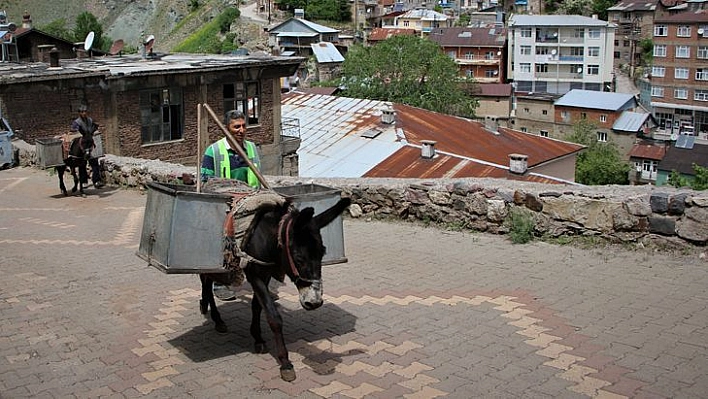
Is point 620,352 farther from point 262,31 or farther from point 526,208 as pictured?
point 262,31

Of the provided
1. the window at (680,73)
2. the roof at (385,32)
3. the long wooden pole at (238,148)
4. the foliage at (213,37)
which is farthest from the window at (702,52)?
the long wooden pole at (238,148)

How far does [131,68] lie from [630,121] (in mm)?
51623

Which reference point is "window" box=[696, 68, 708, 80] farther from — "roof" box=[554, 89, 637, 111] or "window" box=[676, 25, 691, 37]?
"roof" box=[554, 89, 637, 111]

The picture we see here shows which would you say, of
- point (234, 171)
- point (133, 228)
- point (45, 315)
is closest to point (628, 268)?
point (234, 171)

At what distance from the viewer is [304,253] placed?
566 cm

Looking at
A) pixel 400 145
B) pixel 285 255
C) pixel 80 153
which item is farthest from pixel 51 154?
pixel 400 145

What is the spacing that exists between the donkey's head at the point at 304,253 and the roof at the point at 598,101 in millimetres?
67079

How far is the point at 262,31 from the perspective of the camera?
101375 mm

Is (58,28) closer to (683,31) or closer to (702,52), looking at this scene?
(683,31)

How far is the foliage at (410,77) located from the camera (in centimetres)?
6025

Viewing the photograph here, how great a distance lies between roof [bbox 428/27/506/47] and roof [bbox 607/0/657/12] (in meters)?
15.2

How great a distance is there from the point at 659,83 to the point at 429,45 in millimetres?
27316

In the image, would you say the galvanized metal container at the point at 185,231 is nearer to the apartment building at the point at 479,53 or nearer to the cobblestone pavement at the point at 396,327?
the cobblestone pavement at the point at 396,327

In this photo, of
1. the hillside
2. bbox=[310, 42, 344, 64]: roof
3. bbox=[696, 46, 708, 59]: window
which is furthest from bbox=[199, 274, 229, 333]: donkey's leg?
the hillside
